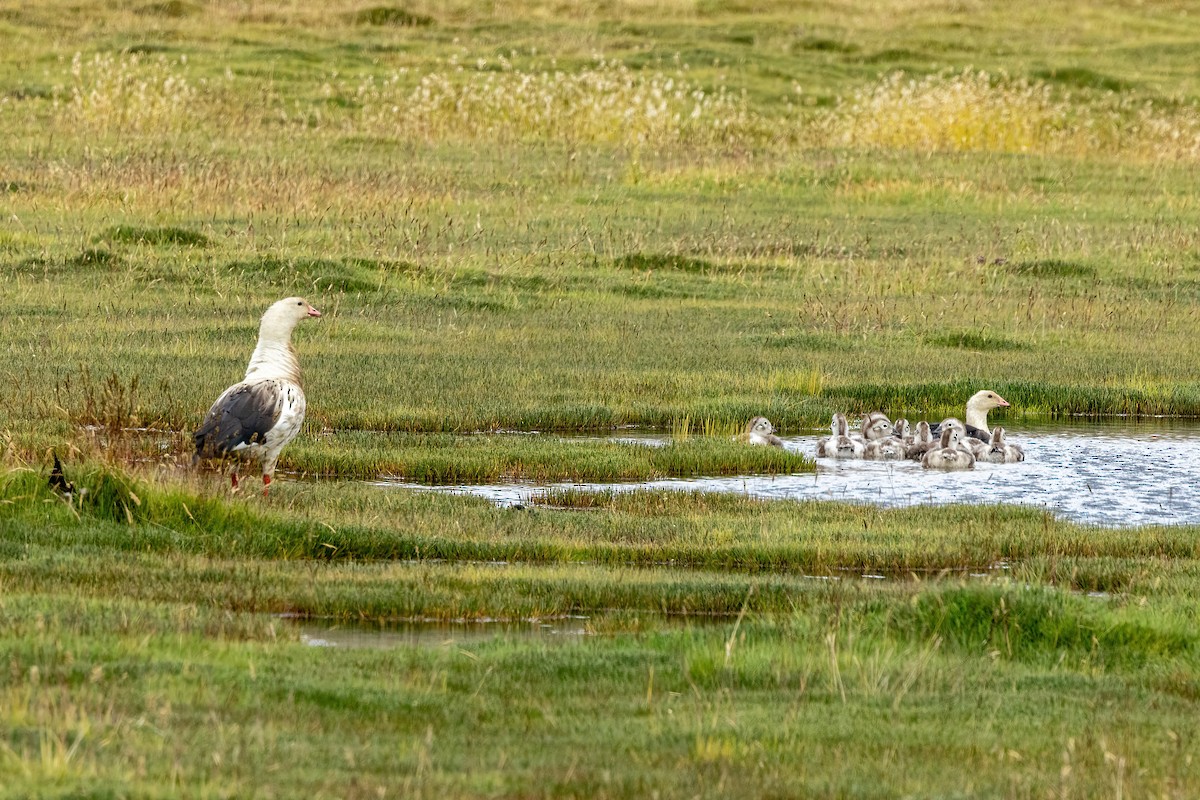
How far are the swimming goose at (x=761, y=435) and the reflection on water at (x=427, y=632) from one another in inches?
225

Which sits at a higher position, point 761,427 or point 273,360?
point 273,360

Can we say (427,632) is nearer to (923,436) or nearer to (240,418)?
(240,418)

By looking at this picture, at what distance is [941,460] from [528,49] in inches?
1388

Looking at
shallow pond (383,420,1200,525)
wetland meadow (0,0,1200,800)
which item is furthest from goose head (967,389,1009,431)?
wetland meadow (0,0,1200,800)

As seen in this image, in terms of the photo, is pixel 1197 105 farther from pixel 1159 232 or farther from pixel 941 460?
pixel 941 460

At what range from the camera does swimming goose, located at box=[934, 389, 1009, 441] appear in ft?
53.8

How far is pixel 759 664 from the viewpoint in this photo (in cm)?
850

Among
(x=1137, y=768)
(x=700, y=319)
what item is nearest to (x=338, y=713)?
(x=1137, y=768)

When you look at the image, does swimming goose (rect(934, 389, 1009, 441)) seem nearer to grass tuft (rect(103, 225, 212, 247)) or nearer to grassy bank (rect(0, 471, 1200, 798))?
grassy bank (rect(0, 471, 1200, 798))

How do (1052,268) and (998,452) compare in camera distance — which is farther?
(1052,268)

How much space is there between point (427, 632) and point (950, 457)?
688 centimetres

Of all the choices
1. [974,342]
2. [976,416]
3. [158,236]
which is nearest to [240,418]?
[976,416]

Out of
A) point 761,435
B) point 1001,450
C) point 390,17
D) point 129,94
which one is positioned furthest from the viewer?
point 390,17

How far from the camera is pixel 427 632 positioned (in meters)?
9.74
